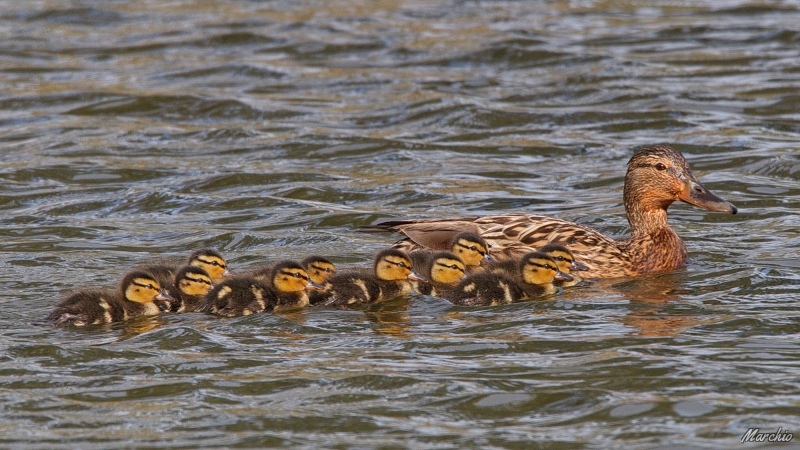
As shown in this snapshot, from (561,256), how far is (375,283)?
1074 millimetres

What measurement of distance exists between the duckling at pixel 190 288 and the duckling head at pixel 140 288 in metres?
0.17

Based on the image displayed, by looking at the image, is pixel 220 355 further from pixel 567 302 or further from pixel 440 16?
pixel 440 16

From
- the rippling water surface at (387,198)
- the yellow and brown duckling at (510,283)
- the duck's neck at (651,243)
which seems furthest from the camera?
the duck's neck at (651,243)

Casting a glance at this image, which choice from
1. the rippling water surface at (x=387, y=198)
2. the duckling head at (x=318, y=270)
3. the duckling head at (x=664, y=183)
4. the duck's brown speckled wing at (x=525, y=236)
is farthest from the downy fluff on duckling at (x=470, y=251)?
the duckling head at (x=664, y=183)

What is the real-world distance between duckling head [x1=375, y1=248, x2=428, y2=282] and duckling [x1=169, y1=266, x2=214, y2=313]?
918mm

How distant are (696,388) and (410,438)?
4.23ft

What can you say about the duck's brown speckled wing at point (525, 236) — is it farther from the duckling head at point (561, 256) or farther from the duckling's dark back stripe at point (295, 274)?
the duckling's dark back stripe at point (295, 274)

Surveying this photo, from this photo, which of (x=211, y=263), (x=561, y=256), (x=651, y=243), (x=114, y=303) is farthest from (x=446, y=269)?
(x=114, y=303)

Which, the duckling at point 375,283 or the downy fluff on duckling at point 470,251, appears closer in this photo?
the duckling at point 375,283

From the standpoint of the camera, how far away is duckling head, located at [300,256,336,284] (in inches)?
282

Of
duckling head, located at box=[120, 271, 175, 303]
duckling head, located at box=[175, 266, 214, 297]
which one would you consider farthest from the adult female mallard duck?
duckling head, located at box=[120, 271, 175, 303]

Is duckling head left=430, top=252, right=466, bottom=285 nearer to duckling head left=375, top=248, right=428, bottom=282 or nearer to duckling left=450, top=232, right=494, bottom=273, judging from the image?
duckling head left=375, top=248, right=428, bottom=282

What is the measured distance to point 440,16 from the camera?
1802 centimetres

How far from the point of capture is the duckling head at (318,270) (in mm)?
7161
